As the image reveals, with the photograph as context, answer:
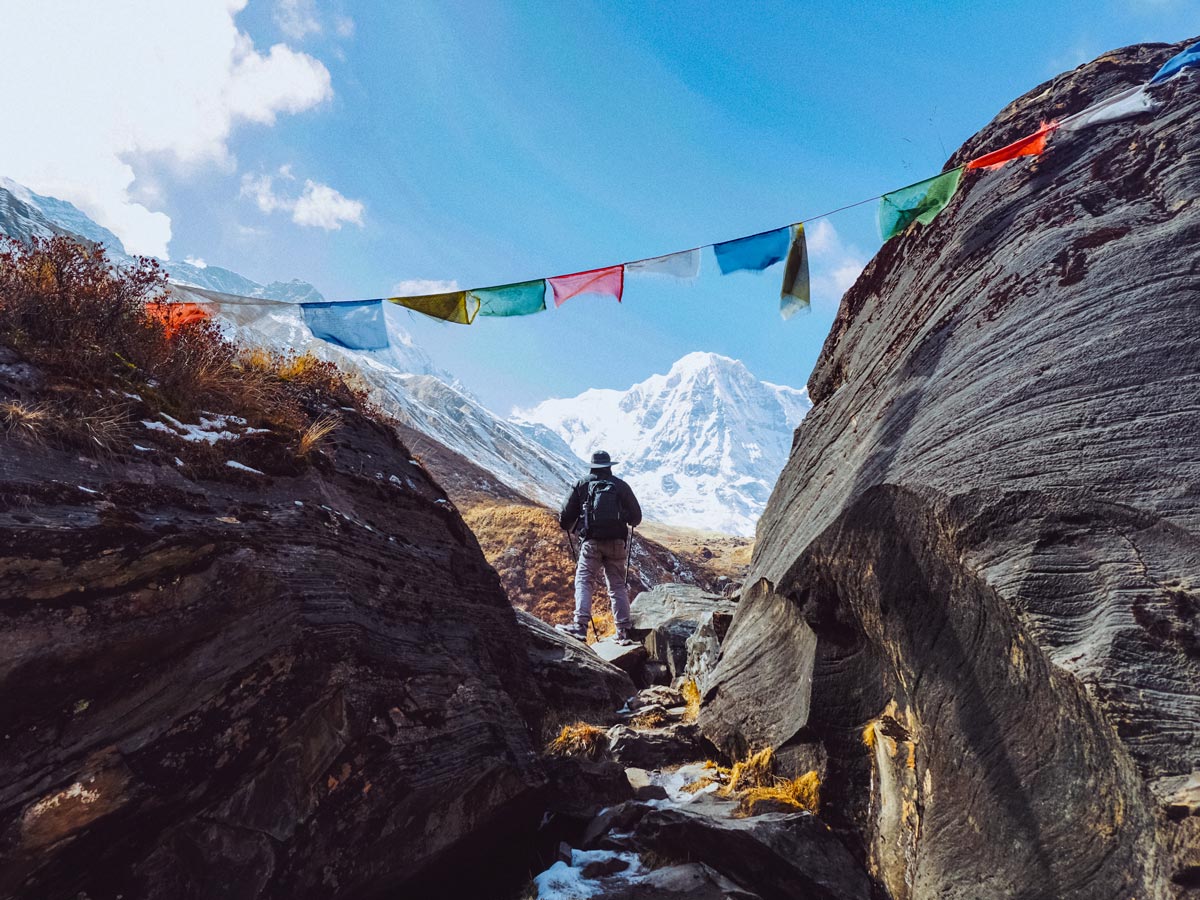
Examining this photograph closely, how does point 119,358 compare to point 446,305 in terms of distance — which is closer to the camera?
point 119,358

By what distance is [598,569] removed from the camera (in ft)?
36.8

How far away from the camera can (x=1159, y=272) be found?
14.6 feet

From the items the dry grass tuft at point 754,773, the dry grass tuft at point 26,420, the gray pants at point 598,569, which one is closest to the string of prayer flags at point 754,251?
the gray pants at point 598,569

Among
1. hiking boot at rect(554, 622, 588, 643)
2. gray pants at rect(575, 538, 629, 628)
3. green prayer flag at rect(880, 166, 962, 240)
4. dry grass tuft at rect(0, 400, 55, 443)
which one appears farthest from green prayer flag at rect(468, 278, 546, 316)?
dry grass tuft at rect(0, 400, 55, 443)

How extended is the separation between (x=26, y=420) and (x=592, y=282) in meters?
7.24

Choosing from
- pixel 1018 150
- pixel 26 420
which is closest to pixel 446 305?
pixel 26 420

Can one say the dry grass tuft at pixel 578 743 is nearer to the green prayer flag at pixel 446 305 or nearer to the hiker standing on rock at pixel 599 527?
the hiker standing on rock at pixel 599 527

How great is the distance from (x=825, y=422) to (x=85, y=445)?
7.32m

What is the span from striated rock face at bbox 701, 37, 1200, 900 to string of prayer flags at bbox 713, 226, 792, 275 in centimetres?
233

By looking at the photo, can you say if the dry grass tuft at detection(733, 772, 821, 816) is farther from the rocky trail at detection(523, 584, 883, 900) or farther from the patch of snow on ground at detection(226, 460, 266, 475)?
the patch of snow on ground at detection(226, 460, 266, 475)

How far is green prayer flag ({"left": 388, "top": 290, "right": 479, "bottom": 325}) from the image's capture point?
9852 mm

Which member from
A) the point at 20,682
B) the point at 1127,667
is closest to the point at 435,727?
the point at 20,682

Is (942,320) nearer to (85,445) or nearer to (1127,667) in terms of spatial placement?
(1127,667)

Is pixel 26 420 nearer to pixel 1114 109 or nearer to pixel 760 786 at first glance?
pixel 760 786
